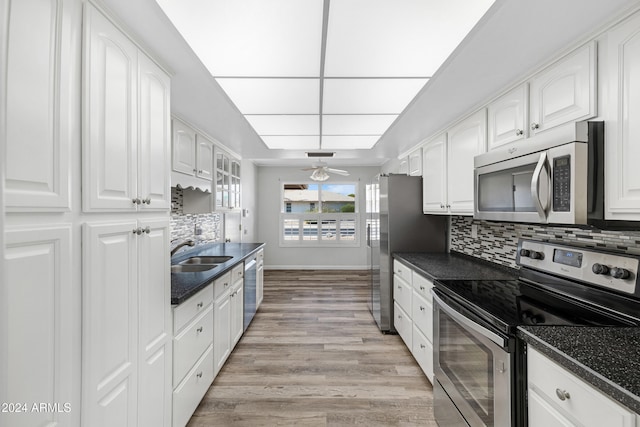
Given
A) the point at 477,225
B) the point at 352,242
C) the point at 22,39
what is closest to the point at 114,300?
the point at 22,39

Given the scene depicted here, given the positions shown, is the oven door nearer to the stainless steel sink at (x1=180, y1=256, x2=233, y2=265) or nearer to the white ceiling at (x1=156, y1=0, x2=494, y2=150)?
the white ceiling at (x1=156, y1=0, x2=494, y2=150)

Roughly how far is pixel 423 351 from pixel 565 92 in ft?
6.36

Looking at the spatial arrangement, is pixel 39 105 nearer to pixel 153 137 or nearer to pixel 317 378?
pixel 153 137

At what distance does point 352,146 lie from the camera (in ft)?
12.1

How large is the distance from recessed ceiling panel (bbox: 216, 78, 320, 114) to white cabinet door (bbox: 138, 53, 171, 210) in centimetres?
41

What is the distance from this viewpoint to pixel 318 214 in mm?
6500

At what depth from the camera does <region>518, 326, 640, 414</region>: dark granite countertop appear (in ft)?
2.66

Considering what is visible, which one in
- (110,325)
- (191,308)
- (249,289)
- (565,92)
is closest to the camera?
(110,325)

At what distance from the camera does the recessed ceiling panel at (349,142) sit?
3.25m

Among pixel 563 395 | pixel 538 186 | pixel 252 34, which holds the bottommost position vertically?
pixel 563 395

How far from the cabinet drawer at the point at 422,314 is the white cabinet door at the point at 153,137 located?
6.32ft

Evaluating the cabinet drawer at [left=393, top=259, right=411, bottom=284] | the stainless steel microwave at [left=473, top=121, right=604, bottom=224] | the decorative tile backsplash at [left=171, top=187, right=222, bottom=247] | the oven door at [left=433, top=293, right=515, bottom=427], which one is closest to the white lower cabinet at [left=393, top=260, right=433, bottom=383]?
the cabinet drawer at [left=393, top=259, right=411, bottom=284]

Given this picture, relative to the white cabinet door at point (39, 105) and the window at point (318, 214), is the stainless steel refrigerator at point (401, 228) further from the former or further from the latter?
the window at point (318, 214)

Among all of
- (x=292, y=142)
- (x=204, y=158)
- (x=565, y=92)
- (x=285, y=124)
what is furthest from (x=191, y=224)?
(x=565, y=92)
